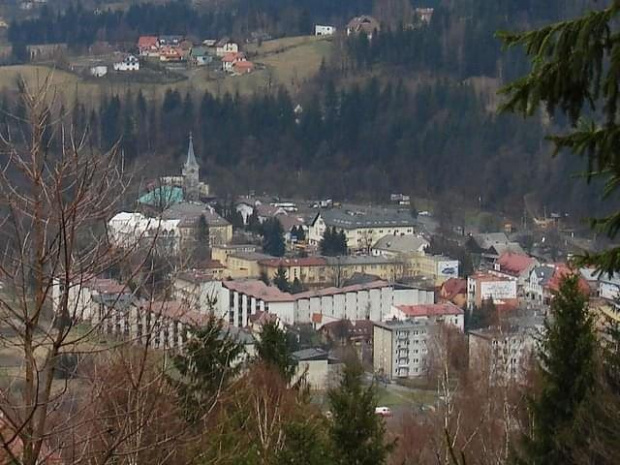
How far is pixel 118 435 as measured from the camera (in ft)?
7.01

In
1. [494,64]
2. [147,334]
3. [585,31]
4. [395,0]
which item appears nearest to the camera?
[585,31]

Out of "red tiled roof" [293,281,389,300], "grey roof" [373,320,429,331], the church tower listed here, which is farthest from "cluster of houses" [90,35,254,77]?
"grey roof" [373,320,429,331]

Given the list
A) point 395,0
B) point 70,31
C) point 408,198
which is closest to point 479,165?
point 408,198

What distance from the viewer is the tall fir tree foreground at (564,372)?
192 inches

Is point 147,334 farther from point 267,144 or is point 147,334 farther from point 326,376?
point 267,144

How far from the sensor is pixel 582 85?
6.37ft

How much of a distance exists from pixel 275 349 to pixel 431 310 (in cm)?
1131

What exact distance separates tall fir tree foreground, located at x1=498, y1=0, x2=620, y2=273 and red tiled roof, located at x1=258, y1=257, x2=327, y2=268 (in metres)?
19.2

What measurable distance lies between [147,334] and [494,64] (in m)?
34.4

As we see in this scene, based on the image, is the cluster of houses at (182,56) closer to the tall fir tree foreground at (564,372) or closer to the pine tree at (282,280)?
the pine tree at (282,280)

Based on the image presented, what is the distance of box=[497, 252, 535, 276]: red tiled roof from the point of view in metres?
21.2

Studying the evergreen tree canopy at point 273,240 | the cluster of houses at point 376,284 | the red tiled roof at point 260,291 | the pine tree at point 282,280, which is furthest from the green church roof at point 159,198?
the evergreen tree canopy at point 273,240

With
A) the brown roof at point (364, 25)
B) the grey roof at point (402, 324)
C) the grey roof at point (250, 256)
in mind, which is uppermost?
the brown roof at point (364, 25)

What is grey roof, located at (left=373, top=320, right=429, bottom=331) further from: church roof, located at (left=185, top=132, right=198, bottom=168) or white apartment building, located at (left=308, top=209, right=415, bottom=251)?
church roof, located at (left=185, top=132, right=198, bottom=168)
